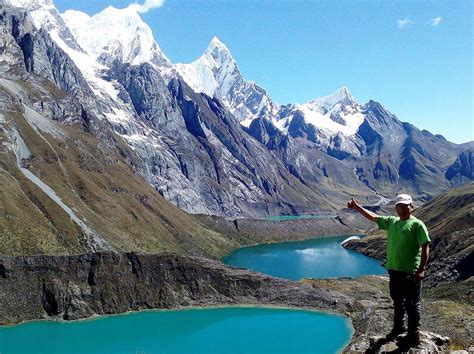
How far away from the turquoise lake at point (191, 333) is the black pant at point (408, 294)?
208 feet

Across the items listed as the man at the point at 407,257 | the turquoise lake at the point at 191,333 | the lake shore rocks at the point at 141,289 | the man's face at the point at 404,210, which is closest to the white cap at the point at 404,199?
the man at the point at 407,257

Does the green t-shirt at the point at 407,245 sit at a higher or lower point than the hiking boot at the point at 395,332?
higher

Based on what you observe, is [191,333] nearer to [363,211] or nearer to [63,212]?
[63,212]

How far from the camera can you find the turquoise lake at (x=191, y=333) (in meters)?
79.1

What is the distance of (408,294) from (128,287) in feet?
314

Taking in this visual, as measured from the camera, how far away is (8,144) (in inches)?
6614

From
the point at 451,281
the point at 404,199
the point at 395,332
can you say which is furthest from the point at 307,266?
the point at 404,199

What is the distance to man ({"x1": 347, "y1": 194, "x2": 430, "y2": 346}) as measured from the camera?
16250mm

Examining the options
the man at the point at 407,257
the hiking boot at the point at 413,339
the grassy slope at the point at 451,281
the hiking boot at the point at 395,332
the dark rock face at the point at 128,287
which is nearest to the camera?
the man at the point at 407,257

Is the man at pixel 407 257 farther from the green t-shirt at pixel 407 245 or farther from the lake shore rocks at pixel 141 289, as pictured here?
the lake shore rocks at pixel 141 289

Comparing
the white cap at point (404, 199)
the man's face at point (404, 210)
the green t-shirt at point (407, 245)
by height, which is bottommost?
the green t-shirt at point (407, 245)

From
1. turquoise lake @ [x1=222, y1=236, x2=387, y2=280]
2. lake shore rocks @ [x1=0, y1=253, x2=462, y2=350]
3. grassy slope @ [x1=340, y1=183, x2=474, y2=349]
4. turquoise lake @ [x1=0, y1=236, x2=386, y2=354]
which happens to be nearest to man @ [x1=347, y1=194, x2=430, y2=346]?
grassy slope @ [x1=340, y1=183, x2=474, y2=349]

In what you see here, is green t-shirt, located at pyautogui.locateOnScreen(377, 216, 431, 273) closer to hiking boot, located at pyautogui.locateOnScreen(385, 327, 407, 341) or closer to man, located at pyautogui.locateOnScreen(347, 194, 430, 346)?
man, located at pyautogui.locateOnScreen(347, 194, 430, 346)

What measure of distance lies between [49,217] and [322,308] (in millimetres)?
81139
